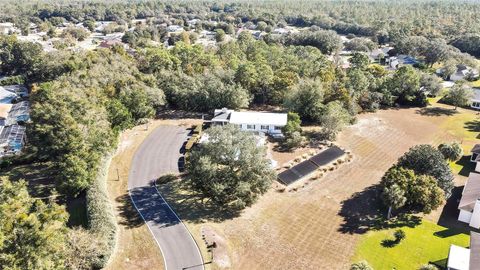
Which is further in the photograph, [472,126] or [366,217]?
[472,126]

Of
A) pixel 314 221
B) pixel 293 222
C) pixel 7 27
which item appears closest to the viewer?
pixel 293 222

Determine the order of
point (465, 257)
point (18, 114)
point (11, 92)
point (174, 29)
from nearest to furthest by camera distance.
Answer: point (465, 257), point (18, 114), point (11, 92), point (174, 29)

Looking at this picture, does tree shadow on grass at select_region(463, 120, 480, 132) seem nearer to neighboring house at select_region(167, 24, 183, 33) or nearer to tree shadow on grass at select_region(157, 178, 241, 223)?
tree shadow on grass at select_region(157, 178, 241, 223)

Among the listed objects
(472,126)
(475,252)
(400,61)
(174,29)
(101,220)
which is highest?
(174,29)

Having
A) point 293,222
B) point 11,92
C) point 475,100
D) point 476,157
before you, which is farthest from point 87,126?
point 475,100

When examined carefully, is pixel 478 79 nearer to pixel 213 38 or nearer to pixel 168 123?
pixel 168 123

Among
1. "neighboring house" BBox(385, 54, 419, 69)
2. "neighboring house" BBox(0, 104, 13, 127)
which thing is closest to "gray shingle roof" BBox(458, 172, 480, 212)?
"neighboring house" BBox(0, 104, 13, 127)

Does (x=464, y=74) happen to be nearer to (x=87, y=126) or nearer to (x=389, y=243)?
(x=389, y=243)

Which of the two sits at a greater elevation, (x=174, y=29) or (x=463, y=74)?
(x=174, y=29)
